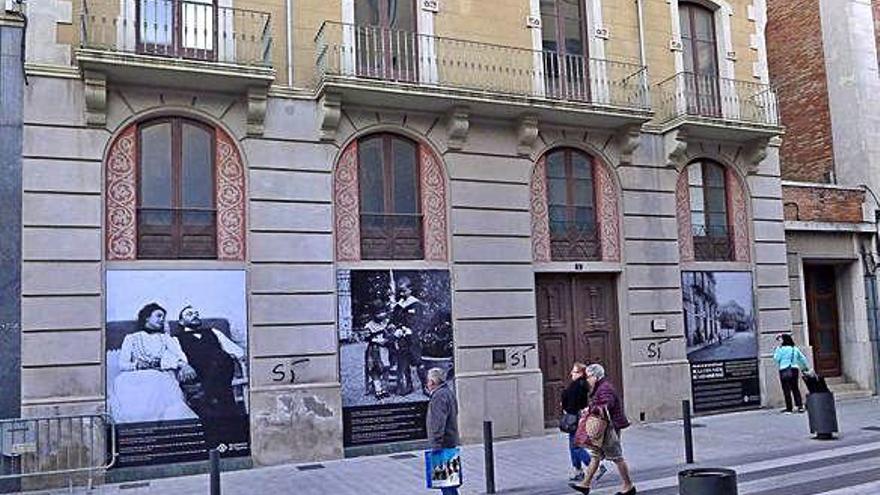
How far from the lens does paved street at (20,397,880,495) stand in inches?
391

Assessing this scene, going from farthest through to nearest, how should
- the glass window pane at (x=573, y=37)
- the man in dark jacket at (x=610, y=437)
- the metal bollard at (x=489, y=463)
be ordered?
1. the glass window pane at (x=573, y=37)
2. the metal bollard at (x=489, y=463)
3. the man in dark jacket at (x=610, y=437)

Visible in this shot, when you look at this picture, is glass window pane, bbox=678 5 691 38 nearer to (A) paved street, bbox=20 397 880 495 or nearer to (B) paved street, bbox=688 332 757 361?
(B) paved street, bbox=688 332 757 361

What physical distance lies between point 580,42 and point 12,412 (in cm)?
1237

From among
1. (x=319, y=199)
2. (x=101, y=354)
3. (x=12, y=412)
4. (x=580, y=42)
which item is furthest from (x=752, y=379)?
(x=12, y=412)

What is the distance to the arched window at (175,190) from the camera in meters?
12.0

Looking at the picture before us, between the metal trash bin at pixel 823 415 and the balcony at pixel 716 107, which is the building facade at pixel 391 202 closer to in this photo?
the balcony at pixel 716 107

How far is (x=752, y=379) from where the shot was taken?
55.4 feet

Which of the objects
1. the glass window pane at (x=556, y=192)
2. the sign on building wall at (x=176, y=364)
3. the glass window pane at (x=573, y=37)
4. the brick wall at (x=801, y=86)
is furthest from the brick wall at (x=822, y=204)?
the sign on building wall at (x=176, y=364)

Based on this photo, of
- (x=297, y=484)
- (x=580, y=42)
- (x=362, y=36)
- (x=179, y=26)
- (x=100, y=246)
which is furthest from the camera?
(x=580, y=42)

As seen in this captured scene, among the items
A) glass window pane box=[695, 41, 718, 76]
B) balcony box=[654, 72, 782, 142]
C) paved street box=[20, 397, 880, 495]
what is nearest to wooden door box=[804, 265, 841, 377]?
balcony box=[654, 72, 782, 142]

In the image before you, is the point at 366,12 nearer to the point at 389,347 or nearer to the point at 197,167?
the point at 197,167

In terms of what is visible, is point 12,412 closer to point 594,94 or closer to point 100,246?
point 100,246

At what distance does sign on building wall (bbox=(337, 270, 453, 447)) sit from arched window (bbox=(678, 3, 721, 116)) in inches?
293

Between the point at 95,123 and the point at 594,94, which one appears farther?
the point at 594,94
